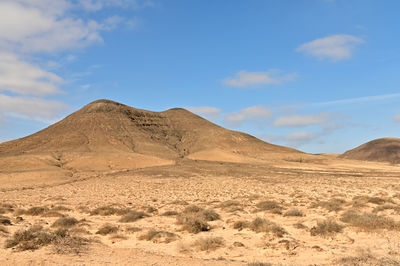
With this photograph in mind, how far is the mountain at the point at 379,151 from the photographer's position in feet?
525

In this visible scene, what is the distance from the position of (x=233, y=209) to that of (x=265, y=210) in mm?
1743

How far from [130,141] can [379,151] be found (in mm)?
131662

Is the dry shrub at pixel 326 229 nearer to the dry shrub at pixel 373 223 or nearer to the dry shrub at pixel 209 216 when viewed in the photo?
the dry shrub at pixel 373 223

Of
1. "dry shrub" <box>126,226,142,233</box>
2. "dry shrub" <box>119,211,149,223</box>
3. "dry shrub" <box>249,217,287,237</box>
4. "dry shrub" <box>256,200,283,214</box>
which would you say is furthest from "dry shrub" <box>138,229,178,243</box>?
"dry shrub" <box>256,200,283,214</box>

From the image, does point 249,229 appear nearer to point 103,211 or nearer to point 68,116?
point 103,211

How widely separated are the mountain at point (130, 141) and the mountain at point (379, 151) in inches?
2797

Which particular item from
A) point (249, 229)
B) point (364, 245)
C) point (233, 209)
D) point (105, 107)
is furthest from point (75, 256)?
point (105, 107)

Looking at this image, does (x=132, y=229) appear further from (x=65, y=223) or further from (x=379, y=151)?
(x=379, y=151)

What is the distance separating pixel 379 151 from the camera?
170m

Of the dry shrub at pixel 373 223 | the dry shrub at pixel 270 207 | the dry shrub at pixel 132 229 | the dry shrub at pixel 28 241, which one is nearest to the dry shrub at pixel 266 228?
the dry shrub at pixel 373 223

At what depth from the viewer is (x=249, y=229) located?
13.5 metres

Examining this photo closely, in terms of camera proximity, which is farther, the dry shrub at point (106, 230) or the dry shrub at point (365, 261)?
the dry shrub at point (106, 230)

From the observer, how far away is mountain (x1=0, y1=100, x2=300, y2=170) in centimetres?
7494

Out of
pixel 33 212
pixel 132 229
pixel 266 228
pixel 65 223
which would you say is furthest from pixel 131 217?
pixel 266 228
